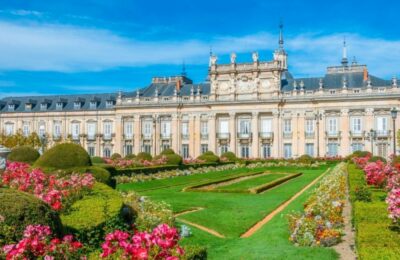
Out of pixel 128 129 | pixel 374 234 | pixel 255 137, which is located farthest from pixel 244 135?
pixel 374 234

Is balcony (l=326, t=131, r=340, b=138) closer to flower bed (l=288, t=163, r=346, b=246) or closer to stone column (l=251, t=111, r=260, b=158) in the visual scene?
→ stone column (l=251, t=111, r=260, b=158)

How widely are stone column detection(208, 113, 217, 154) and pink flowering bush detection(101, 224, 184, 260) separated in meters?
50.4

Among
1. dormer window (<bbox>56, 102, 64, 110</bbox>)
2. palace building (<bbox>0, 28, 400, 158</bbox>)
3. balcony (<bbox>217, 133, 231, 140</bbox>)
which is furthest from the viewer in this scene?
dormer window (<bbox>56, 102, 64, 110</bbox>)

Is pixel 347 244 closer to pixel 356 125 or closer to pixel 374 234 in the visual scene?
pixel 374 234

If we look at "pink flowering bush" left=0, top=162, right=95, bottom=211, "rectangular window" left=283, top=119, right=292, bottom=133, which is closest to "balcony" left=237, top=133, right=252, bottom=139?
"rectangular window" left=283, top=119, right=292, bottom=133

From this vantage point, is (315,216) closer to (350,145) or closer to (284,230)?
(284,230)

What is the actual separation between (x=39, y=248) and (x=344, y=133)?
48.7 m

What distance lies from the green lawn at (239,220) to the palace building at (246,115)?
29.6 metres

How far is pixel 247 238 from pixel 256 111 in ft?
144

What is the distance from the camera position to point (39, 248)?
598 centimetres

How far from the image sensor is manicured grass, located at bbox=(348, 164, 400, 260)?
743cm

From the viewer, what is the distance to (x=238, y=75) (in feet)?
184

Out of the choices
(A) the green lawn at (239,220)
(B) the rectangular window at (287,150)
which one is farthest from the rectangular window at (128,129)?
(A) the green lawn at (239,220)

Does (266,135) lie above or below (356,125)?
below
